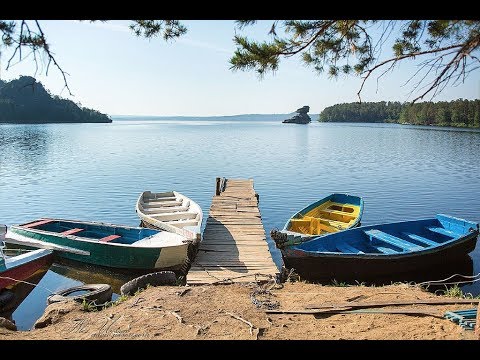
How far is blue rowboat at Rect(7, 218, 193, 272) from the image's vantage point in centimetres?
1116

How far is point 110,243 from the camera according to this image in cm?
1166

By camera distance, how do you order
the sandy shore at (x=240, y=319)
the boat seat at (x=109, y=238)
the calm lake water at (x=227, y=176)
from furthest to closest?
the calm lake water at (x=227, y=176) → the boat seat at (x=109, y=238) → the sandy shore at (x=240, y=319)

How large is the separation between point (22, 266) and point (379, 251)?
351 inches

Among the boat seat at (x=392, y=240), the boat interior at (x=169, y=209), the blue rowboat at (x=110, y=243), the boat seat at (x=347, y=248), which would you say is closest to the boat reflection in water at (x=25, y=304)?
the blue rowboat at (x=110, y=243)

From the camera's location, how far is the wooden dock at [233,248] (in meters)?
8.95

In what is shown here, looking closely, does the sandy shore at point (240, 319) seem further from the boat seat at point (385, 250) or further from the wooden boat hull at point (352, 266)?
the boat seat at point (385, 250)

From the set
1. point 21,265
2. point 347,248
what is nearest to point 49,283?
point 21,265

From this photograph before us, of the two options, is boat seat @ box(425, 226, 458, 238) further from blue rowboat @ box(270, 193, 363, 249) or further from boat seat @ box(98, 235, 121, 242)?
boat seat @ box(98, 235, 121, 242)

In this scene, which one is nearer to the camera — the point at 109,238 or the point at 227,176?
the point at 109,238

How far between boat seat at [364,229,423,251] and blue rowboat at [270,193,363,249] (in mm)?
1247

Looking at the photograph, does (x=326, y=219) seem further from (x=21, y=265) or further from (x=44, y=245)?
(x=21, y=265)
